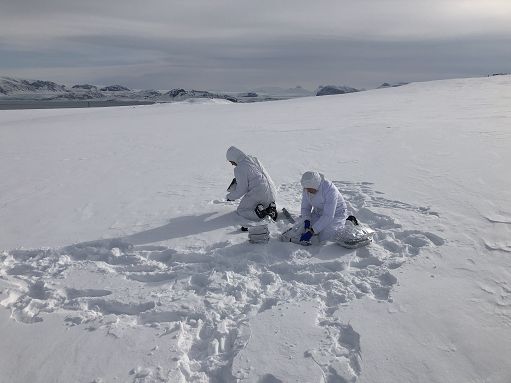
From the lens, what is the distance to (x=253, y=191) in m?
5.89

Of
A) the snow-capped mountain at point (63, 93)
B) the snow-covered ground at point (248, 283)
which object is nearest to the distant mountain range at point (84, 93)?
the snow-capped mountain at point (63, 93)

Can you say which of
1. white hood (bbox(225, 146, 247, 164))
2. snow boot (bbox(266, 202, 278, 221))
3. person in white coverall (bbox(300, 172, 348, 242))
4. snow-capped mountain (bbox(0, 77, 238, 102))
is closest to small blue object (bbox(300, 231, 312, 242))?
person in white coverall (bbox(300, 172, 348, 242))

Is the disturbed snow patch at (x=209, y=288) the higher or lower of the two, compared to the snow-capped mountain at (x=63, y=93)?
lower

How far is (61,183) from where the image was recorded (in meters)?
8.43

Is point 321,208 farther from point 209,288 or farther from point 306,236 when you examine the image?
point 209,288

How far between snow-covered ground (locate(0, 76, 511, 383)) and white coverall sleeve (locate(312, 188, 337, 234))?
10.5 inches

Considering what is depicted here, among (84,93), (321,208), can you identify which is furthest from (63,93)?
(321,208)

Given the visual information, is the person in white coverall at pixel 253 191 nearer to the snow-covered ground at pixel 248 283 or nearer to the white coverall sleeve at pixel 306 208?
the snow-covered ground at pixel 248 283

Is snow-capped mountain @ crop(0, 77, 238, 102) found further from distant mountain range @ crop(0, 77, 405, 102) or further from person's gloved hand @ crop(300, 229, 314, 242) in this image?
person's gloved hand @ crop(300, 229, 314, 242)

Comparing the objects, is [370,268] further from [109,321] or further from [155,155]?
[155,155]

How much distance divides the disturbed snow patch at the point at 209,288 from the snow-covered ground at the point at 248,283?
16 mm

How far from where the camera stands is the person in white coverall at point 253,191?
19.3ft

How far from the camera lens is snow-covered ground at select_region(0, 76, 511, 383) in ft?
10.2

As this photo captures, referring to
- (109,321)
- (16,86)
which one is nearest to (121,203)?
(109,321)
